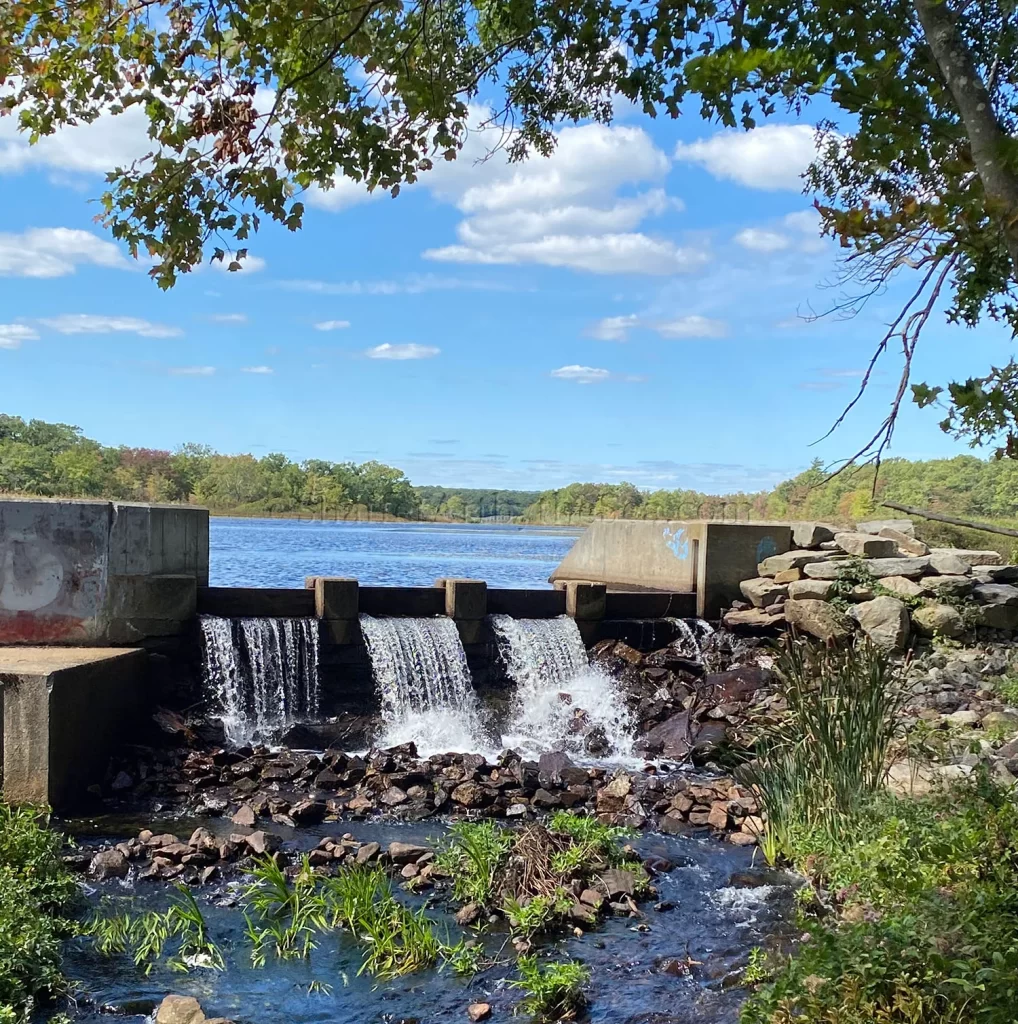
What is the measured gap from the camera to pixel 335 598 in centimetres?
1242

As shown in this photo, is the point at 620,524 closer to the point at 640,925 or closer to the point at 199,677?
the point at 199,677

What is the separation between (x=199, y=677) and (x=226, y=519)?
68882mm

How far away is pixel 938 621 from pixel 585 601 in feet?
14.2

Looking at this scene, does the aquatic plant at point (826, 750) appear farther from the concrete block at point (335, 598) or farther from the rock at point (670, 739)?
the concrete block at point (335, 598)

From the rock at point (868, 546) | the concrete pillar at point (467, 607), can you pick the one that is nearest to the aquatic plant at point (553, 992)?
the concrete pillar at point (467, 607)

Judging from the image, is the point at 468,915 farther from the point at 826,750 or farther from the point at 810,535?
the point at 810,535

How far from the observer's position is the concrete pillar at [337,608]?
12.4 m

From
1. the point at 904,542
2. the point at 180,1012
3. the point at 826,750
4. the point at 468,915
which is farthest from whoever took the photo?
the point at 904,542

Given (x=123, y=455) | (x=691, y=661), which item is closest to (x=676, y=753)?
(x=691, y=661)

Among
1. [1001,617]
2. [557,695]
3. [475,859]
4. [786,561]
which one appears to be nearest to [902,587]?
[1001,617]

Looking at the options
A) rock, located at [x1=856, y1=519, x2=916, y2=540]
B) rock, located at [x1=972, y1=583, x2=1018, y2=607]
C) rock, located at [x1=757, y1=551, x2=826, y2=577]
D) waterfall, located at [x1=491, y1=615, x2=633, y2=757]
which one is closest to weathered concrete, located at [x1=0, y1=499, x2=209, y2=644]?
waterfall, located at [x1=491, y1=615, x2=633, y2=757]

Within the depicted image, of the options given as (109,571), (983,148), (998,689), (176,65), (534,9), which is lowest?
(998,689)

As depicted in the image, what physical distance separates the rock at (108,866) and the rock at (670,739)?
5572 millimetres

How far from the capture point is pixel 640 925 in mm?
6285
